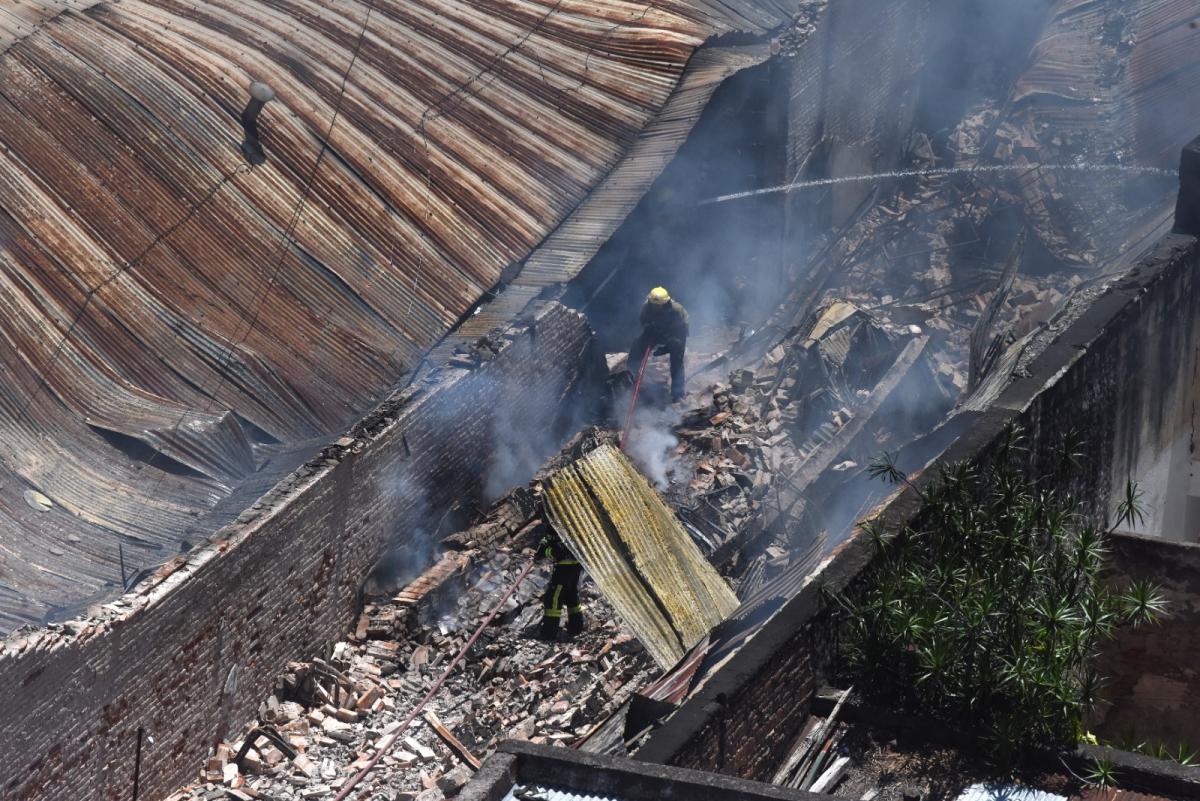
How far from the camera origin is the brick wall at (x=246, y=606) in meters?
11.1

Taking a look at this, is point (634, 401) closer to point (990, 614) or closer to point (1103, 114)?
point (990, 614)

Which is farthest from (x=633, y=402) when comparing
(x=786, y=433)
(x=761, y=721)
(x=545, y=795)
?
(x=545, y=795)

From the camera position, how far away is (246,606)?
42.4 ft

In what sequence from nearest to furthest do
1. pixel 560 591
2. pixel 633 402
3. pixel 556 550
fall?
pixel 556 550, pixel 560 591, pixel 633 402

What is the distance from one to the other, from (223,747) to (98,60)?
7.76m

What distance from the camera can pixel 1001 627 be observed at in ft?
28.7

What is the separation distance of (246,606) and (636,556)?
319cm

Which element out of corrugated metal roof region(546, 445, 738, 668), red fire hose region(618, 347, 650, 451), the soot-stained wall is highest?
red fire hose region(618, 347, 650, 451)

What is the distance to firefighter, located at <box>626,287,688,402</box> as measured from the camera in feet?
58.1

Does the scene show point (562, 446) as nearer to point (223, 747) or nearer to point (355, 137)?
point (355, 137)

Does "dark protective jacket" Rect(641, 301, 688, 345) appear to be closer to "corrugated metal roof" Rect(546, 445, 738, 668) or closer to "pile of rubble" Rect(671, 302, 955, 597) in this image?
"pile of rubble" Rect(671, 302, 955, 597)

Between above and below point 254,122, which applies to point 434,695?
below

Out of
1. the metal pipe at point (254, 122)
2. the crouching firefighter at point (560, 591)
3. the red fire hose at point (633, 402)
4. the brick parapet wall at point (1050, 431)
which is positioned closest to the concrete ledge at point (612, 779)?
the brick parapet wall at point (1050, 431)

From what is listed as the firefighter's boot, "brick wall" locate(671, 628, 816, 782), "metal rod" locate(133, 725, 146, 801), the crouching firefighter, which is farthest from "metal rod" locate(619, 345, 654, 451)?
"brick wall" locate(671, 628, 816, 782)
